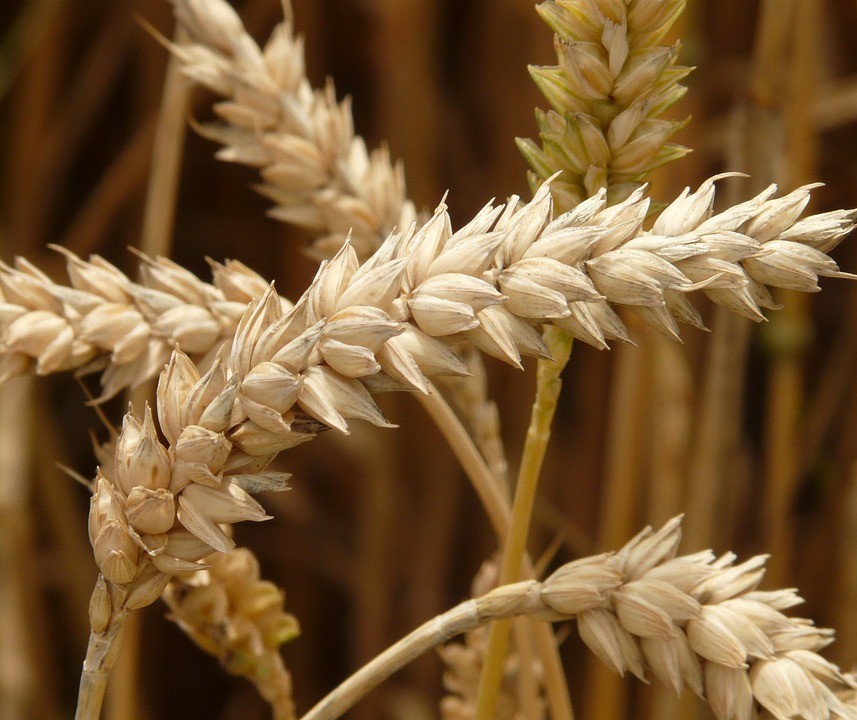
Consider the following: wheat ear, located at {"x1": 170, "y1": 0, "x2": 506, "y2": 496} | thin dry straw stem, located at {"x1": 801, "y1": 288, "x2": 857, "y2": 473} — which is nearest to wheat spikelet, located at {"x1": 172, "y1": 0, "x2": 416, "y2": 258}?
wheat ear, located at {"x1": 170, "y1": 0, "x2": 506, "y2": 496}

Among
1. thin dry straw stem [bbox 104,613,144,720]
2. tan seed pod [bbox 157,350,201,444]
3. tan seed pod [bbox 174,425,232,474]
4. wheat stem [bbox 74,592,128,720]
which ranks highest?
tan seed pod [bbox 157,350,201,444]

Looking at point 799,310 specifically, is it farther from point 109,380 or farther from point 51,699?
point 51,699

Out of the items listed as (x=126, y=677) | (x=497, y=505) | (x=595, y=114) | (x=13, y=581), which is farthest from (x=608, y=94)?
(x=13, y=581)

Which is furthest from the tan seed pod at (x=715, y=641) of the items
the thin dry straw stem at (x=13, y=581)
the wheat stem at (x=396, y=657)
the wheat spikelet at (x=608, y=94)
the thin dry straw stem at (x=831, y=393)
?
the thin dry straw stem at (x=13, y=581)

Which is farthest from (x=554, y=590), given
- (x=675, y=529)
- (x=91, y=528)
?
(x=91, y=528)

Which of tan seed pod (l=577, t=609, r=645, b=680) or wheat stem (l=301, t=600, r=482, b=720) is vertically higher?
tan seed pod (l=577, t=609, r=645, b=680)

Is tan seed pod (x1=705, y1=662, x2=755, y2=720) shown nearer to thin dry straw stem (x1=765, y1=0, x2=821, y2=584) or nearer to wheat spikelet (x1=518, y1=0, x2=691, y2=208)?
wheat spikelet (x1=518, y1=0, x2=691, y2=208)

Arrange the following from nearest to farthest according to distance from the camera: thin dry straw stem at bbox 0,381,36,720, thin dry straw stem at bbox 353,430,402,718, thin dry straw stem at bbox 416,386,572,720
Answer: thin dry straw stem at bbox 416,386,572,720
thin dry straw stem at bbox 0,381,36,720
thin dry straw stem at bbox 353,430,402,718
